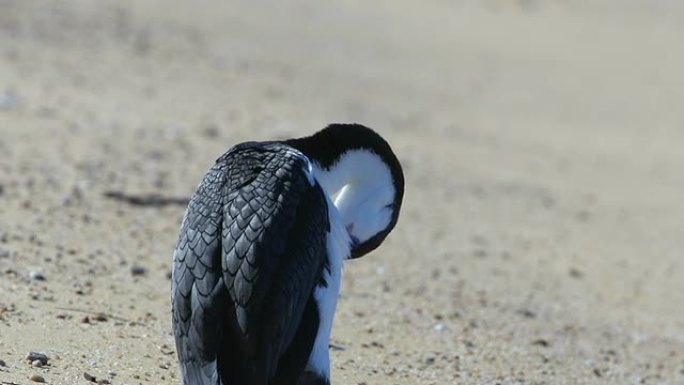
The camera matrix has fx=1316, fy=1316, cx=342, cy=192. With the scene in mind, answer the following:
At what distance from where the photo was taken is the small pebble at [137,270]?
8.86 meters

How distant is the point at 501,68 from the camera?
2381cm

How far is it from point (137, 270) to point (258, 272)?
3.38 meters

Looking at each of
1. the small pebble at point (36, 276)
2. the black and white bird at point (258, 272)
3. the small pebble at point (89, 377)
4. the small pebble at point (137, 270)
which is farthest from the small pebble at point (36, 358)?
the small pebble at point (137, 270)

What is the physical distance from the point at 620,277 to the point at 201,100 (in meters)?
6.69

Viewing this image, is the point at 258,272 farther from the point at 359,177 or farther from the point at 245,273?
the point at 359,177

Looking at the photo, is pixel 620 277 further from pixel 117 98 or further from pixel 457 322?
pixel 117 98

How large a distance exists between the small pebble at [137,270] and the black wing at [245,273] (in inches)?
113

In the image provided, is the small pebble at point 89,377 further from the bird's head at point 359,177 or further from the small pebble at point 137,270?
the small pebble at point 137,270

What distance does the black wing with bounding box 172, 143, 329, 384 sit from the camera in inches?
223

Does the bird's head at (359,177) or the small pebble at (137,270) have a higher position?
the bird's head at (359,177)

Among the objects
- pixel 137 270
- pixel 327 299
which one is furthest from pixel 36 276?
pixel 327 299

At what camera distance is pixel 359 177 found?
22.6 feet

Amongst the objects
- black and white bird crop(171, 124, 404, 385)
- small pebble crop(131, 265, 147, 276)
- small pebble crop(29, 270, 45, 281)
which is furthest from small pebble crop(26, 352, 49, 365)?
small pebble crop(131, 265, 147, 276)

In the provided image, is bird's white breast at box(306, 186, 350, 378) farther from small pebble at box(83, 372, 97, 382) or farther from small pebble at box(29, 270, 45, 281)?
small pebble at box(29, 270, 45, 281)
